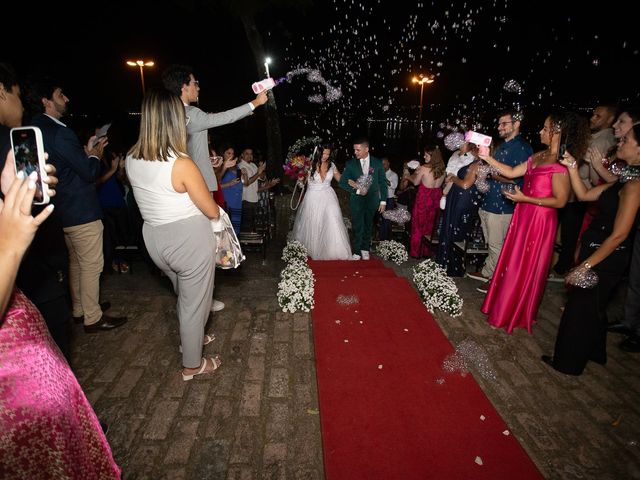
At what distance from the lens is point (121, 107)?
26938 millimetres

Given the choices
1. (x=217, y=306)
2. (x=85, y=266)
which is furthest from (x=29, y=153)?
(x=217, y=306)

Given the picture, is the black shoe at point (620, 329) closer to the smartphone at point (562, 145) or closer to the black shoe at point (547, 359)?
the black shoe at point (547, 359)

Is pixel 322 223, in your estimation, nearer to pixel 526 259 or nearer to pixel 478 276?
pixel 478 276

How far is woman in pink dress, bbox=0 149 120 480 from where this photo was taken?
1.15 meters

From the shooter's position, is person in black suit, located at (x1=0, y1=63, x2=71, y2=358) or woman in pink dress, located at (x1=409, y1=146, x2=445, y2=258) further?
A: woman in pink dress, located at (x1=409, y1=146, x2=445, y2=258)

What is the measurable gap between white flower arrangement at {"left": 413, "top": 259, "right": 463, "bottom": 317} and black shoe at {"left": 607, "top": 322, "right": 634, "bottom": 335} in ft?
5.76

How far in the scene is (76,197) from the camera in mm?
3611

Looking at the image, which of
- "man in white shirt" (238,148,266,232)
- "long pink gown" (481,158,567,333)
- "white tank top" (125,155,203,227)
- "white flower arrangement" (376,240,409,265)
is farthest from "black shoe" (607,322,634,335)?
"man in white shirt" (238,148,266,232)

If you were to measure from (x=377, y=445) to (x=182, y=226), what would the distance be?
2175mm

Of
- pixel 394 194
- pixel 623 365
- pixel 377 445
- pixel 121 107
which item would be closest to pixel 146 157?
pixel 377 445

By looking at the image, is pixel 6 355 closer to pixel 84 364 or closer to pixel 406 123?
pixel 84 364

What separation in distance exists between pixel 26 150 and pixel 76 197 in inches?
102

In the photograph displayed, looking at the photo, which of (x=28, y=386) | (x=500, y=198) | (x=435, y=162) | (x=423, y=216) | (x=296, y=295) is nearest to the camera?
(x=28, y=386)

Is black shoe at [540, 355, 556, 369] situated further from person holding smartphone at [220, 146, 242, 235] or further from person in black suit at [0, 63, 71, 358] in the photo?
person holding smartphone at [220, 146, 242, 235]
